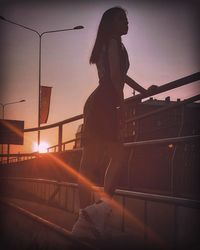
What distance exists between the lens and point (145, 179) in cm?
543

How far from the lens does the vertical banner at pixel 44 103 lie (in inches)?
872

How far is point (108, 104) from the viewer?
2803 mm

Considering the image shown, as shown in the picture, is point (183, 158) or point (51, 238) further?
point (183, 158)

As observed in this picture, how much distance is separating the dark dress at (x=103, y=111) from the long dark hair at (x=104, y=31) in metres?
0.05

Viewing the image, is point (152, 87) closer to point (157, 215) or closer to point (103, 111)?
point (103, 111)

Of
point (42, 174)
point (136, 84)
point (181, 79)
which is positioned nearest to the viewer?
point (181, 79)

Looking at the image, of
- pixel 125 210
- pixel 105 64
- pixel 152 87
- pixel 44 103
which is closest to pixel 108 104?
pixel 105 64

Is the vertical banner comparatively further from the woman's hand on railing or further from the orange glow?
the woman's hand on railing

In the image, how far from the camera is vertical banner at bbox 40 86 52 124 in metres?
22.2

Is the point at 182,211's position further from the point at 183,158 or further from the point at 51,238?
the point at 183,158

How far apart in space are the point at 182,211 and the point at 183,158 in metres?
1.22

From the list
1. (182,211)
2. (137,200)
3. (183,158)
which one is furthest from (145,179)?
(182,211)

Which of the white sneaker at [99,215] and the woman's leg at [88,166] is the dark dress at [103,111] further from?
the white sneaker at [99,215]

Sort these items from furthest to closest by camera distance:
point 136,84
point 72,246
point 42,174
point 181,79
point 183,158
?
1. point 42,174
2. point 183,158
3. point 136,84
4. point 181,79
5. point 72,246
